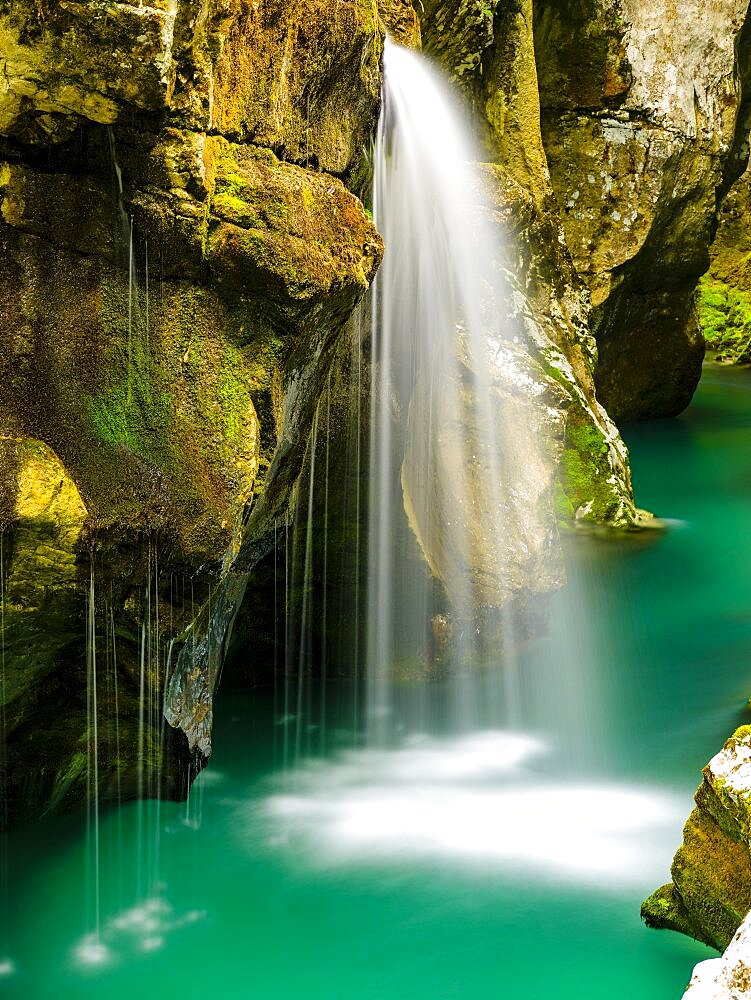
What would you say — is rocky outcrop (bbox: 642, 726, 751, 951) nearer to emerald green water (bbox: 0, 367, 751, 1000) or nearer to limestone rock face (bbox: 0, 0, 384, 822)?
emerald green water (bbox: 0, 367, 751, 1000)

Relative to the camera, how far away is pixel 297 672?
769cm

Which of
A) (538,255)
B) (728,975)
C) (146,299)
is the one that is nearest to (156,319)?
(146,299)

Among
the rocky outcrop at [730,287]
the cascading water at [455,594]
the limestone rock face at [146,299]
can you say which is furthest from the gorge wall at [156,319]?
the rocky outcrop at [730,287]

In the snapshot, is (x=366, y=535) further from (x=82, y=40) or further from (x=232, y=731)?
(x=82, y=40)

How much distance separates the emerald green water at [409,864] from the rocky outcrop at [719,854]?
8.9 inches

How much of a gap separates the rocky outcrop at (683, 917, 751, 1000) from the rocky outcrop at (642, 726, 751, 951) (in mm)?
732

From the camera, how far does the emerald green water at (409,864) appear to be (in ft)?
15.8

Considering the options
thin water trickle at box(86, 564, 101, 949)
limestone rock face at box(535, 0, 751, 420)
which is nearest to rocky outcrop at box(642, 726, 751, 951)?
thin water trickle at box(86, 564, 101, 949)

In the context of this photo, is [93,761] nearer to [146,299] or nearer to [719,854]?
[146,299]

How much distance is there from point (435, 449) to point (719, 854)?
4.24m

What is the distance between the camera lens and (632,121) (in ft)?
42.4

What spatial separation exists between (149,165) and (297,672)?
3966 mm

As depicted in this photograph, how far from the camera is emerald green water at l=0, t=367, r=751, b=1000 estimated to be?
4816 millimetres

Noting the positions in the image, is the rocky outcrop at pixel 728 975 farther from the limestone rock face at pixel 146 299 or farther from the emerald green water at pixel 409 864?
the limestone rock face at pixel 146 299
